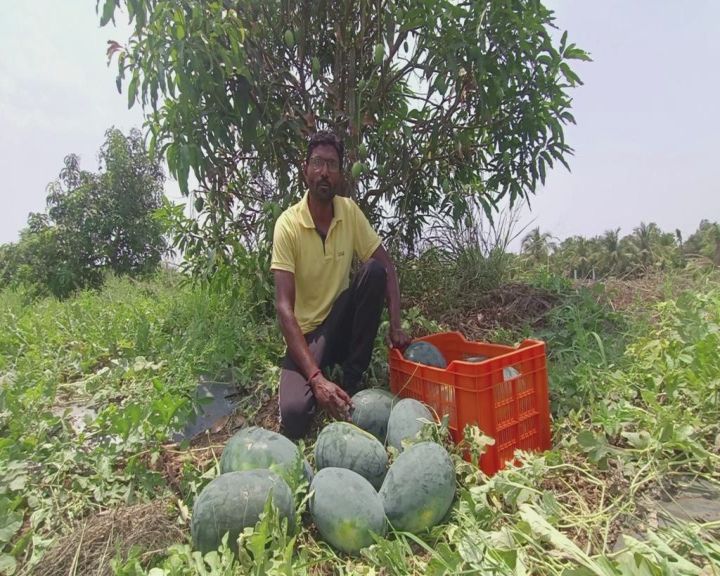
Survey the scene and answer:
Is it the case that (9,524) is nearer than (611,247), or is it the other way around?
(9,524)

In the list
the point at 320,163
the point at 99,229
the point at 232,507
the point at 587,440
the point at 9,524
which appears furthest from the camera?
the point at 99,229

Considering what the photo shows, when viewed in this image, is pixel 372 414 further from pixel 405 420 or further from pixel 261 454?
pixel 261 454

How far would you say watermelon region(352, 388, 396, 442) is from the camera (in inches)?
71.3

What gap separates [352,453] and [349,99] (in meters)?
1.95

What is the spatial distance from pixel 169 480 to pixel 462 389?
3.50 feet

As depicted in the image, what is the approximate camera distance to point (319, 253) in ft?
7.45

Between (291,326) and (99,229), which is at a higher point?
(99,229)

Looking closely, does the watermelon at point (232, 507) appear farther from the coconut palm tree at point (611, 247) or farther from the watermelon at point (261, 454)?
the coconut palm tree at point (611, 247)

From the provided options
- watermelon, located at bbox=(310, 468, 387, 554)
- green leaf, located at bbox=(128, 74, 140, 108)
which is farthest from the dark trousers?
green leaf, located at bbox=(128, 74, 140, 108)

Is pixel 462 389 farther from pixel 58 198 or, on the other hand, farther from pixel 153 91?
pixel 58 198

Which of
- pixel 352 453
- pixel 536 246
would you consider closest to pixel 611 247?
pixel 536 246

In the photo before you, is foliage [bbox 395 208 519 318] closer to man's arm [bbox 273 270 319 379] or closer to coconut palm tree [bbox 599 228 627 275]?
man's arm [bbox 273 270 319 379]

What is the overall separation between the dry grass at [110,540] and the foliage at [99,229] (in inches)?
365

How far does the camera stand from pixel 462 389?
1.66 m
